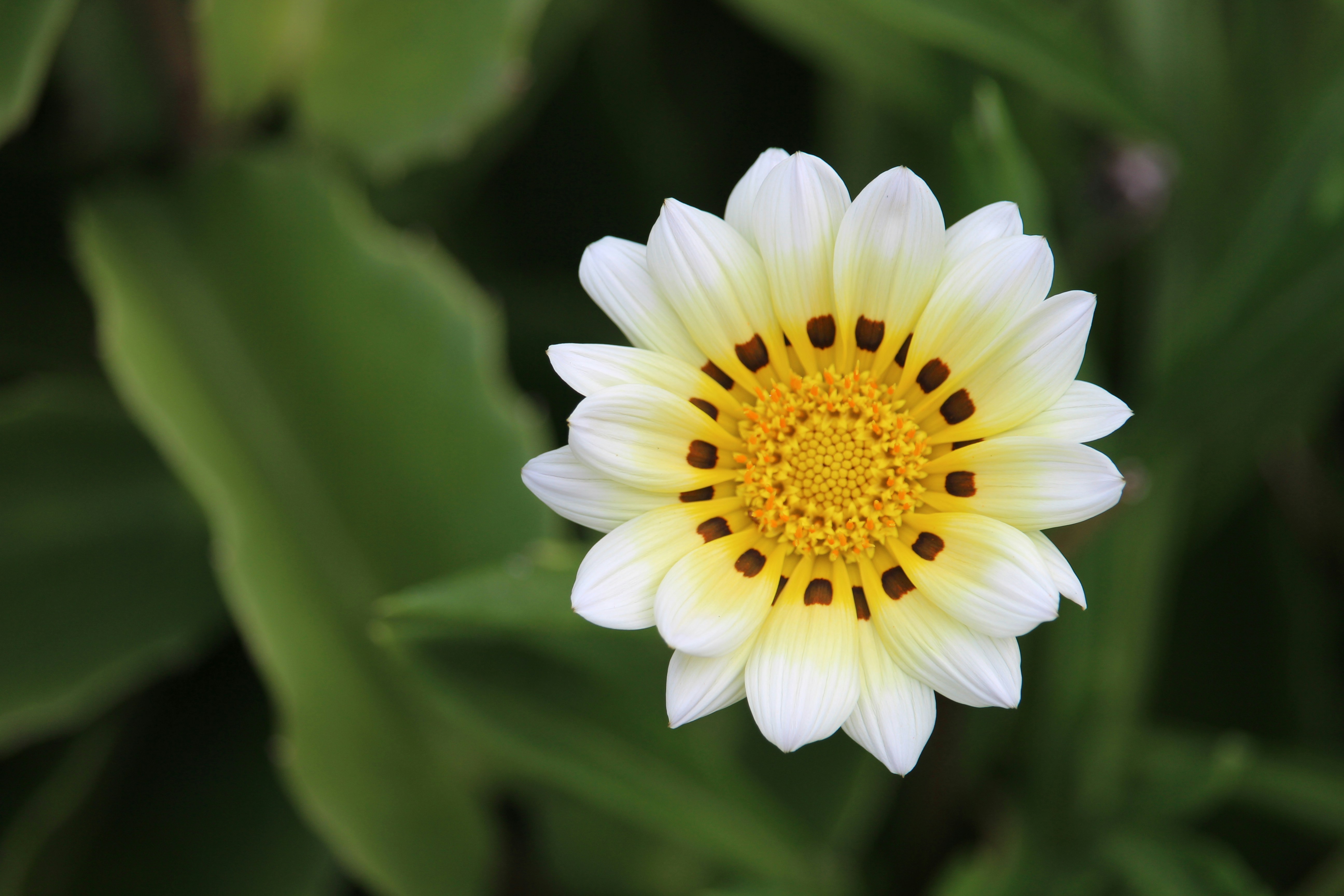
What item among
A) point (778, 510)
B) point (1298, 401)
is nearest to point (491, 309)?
point (778, 510)

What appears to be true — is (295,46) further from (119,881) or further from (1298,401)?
(1298,401)

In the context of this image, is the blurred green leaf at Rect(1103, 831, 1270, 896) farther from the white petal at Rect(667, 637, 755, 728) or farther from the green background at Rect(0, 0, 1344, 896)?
the white petal at Rect(667, 637, 755, 728)

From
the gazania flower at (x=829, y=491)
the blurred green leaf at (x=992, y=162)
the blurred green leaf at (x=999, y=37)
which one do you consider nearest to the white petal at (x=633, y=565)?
the gazania flower at (x=829, y=491)

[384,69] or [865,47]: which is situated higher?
[865,47]

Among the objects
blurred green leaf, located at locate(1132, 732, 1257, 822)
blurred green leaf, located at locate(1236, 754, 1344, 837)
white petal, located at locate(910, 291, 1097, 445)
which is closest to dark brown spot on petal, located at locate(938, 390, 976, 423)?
white petal, located at locate(910, 291, 1097, 445)

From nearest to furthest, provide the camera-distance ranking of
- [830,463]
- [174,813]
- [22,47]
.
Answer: [830,463] → [22,47] → [174,813]

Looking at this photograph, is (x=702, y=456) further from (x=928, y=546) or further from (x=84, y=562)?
(x=84, y=562)

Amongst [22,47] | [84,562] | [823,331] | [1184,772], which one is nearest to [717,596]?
[823,331]

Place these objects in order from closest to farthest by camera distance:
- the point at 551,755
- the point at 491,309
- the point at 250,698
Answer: the point at 551,755
the point at 491,309
the point at 250,698

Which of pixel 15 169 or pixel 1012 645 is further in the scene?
pixel 15 169
